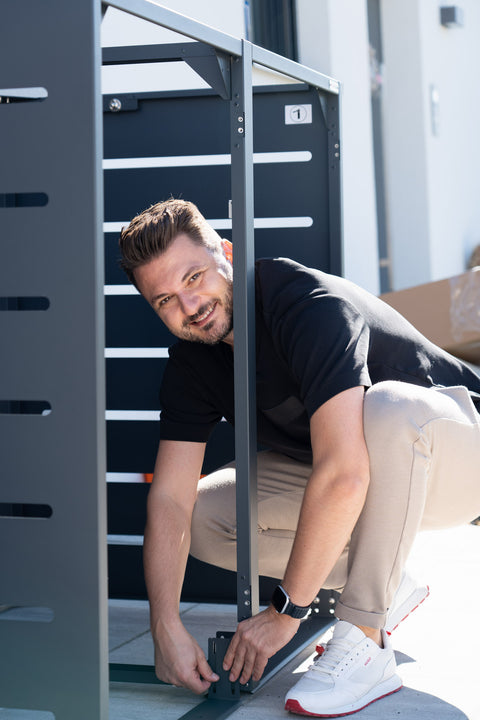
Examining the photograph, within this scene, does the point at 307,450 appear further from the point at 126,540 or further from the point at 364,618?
the point at 126,540

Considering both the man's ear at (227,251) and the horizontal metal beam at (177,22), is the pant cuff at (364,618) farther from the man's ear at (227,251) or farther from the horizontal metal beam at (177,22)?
the horizontal metal beam at (177,22)

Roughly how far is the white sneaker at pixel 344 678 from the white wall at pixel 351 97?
10.2 feet

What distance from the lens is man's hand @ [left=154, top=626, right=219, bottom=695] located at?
1824 mm

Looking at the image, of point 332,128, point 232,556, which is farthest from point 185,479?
point 332,128

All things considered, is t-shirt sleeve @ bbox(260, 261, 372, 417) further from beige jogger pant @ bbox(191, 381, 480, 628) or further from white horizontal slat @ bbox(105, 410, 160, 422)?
white horizontal slat @ bbox(105, 410, 160, 422)

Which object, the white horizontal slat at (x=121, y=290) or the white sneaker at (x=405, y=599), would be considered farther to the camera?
the white horizontal slat at (x=121, y=290)

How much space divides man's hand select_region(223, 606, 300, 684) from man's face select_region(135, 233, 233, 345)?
56 cm

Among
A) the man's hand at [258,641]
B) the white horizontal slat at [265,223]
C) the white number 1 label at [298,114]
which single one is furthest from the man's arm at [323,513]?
the white number 1 label at [298,114]

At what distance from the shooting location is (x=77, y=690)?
56.4 inches

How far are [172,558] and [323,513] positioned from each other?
37 cm

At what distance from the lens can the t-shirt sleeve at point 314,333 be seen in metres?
1.76

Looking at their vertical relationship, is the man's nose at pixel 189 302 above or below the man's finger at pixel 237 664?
above

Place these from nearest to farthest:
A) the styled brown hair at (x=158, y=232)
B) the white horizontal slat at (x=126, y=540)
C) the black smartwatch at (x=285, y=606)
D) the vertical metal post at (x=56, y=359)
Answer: the vertical metal post at (x=56, y=359) → the black smartwatch at (x=285, y=606) → the styled brown hair at (x=158, y=232) → the white horizontal slat at (x=126, y=540)

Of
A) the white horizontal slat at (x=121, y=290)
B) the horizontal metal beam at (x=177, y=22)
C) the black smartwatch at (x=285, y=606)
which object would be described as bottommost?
the black smartwatch at (x=285, y=606)
